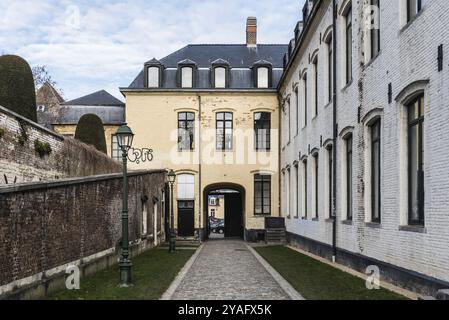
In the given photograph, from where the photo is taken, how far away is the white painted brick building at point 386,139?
8.91 m

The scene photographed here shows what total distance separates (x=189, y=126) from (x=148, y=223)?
32.4 feet

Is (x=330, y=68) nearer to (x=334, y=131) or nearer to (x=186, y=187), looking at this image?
(x=334, y=131)

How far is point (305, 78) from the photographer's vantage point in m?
22.0

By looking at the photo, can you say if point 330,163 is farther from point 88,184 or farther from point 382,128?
point 88,184

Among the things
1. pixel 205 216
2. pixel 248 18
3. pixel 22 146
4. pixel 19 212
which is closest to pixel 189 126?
pixel 205 216

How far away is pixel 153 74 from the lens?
3092 cm

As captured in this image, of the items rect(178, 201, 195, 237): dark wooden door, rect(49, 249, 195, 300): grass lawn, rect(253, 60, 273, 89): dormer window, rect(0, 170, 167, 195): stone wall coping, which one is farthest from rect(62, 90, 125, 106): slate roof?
rect(0, 170, 167, 195): stone wall coping

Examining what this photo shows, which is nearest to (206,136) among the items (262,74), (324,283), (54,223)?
(262,74)

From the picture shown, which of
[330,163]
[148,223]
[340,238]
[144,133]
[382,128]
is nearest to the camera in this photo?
[382,128]

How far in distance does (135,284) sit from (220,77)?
2133 centimetres

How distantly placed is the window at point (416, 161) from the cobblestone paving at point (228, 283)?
2.78m

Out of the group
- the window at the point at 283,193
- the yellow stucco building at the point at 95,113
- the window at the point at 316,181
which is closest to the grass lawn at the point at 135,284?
the window at the point at 316,181

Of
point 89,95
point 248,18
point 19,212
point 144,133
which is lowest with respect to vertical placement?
point 19,212

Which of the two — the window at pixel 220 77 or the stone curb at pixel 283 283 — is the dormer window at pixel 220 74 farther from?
the stone curb at pixel 283 283
